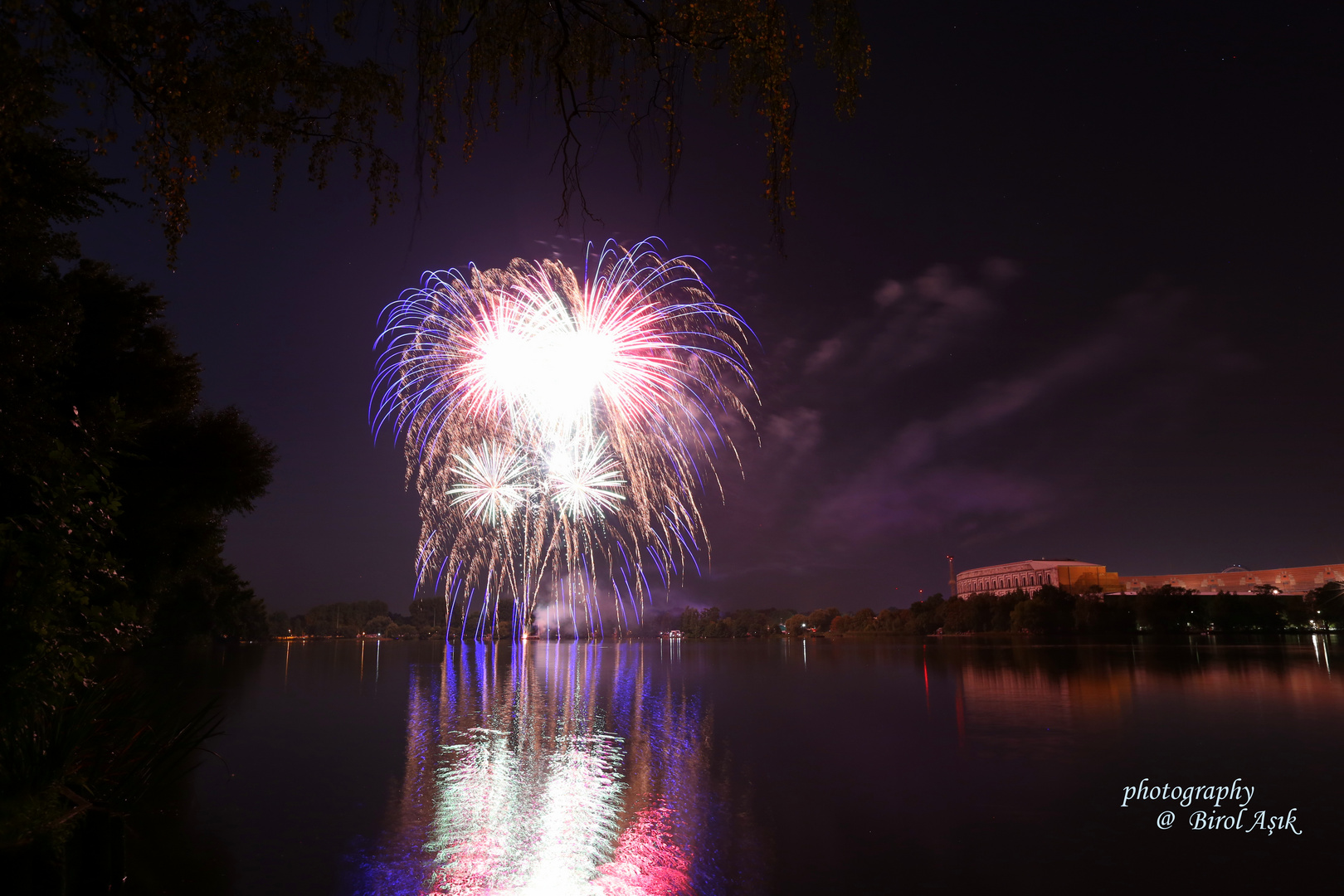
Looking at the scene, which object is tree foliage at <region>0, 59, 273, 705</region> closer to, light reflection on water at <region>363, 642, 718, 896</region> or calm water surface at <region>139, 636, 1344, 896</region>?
calm water surface at <region>139, 636, 1344, 896</region>

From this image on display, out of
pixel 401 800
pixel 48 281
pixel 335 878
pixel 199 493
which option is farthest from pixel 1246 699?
pixel 48 281

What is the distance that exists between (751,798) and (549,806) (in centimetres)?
331

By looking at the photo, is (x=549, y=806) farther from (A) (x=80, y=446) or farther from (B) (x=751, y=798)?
(A) (x=80, y=446)

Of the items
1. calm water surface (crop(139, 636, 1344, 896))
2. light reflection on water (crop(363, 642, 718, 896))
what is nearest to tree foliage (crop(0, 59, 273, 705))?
calm water surface (crop(139, 636, 1344, 896))

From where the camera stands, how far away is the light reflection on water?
8320mm

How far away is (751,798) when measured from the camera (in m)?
12.5

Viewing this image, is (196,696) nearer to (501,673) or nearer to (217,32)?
(501,673)

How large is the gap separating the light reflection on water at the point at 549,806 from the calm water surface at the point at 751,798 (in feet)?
0.18

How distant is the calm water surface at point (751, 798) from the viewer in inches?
342

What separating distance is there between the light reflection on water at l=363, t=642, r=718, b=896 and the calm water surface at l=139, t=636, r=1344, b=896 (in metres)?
0.05

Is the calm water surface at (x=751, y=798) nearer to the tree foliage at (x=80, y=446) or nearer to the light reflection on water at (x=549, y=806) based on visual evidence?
the light reflection on water at (x=549, y=806)

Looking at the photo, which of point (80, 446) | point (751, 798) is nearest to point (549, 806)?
point (751, 798)

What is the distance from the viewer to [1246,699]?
26281 millimetres

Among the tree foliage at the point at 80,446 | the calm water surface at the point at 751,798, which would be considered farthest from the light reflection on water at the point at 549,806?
the tree foliage at the point at 80,446
